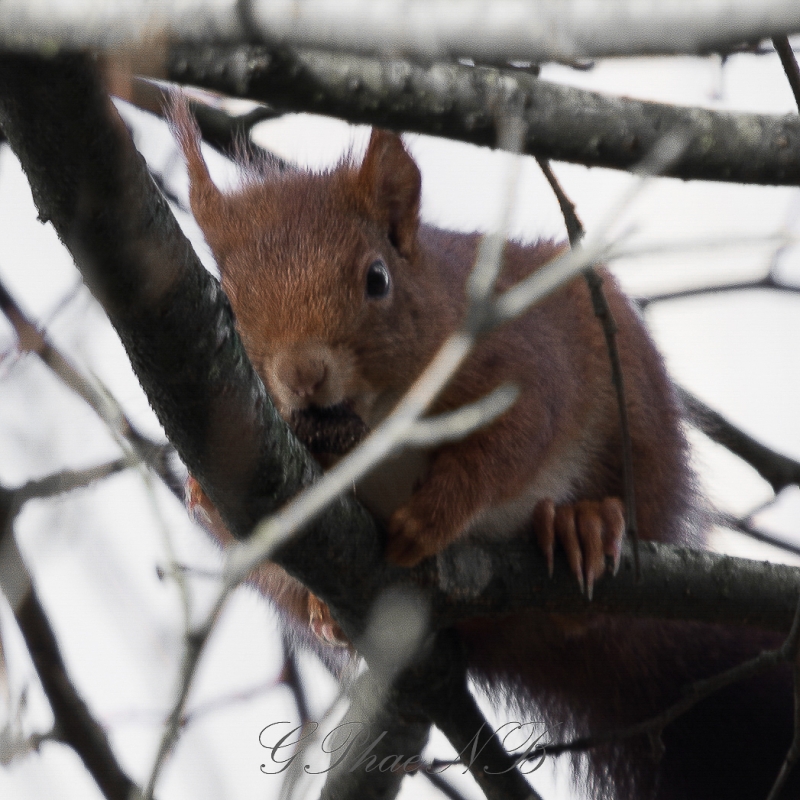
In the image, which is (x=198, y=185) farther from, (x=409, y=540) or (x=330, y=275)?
(x=409, y=540)

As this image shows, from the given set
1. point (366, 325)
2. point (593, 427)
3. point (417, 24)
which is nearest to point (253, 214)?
point (366, 325)

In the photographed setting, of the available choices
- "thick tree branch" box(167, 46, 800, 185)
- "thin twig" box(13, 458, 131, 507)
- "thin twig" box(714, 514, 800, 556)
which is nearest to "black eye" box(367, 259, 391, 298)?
"thin twig" box(13, 458, 131, 507)

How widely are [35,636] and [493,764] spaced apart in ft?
3.09

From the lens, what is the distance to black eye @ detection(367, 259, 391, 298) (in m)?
2.23

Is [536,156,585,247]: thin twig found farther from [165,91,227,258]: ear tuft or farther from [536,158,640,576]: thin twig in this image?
[165,91,227,258]: ear tuft

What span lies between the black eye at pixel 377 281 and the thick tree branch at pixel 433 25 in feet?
4.24

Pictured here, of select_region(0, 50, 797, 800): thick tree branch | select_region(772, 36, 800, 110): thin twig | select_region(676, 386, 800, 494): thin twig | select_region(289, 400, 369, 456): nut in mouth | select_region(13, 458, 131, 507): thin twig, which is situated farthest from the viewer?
select_region(676, 386, 800, 494): thin twig

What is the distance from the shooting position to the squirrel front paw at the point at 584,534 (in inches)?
83.2

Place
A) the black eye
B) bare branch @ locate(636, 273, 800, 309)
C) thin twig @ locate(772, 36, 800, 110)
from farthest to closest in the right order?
bare branch @ locate(636, 273, 800, 309)
the black eye
thin twig @ locate(772, 36, 800, 110)

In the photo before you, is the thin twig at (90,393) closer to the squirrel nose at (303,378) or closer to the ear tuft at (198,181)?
the squirrel nose at (303,378)

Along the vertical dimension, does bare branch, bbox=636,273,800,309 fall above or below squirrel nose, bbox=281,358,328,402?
above

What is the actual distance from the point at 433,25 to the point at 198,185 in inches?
68.8

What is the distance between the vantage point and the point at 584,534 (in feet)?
7.13

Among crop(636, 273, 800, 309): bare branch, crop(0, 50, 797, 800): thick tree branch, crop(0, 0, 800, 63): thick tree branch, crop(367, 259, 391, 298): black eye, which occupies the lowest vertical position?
crop(0, 0, 800, 63): thick tree branch
